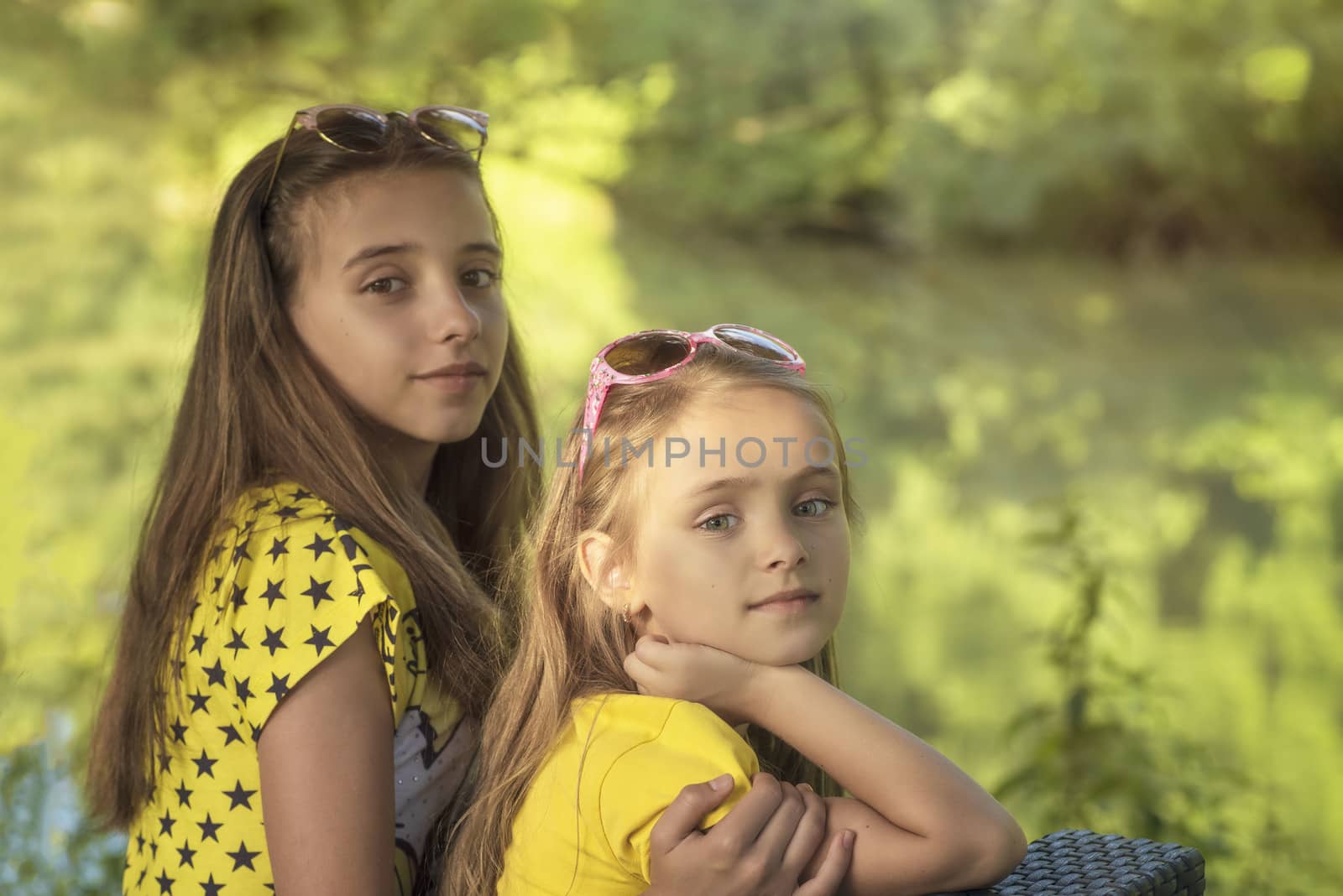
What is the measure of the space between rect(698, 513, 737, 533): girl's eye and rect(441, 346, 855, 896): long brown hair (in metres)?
0.07

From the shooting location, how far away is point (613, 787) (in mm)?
950

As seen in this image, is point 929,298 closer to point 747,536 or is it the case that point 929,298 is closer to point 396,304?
point 396,304

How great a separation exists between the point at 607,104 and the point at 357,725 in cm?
774

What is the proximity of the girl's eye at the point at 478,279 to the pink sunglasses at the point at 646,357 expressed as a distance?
0.26 metres

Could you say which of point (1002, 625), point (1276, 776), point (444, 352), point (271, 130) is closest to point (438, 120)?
point (444, 352)

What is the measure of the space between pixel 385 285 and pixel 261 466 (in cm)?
20

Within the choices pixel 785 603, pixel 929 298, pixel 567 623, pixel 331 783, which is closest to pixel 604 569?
pixel 567 623

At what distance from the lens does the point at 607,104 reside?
8.47 m

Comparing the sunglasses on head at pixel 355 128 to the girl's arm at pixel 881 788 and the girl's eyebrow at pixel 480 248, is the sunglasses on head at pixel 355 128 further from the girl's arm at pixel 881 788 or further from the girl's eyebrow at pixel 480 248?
the girl's arm at pixel 881 788

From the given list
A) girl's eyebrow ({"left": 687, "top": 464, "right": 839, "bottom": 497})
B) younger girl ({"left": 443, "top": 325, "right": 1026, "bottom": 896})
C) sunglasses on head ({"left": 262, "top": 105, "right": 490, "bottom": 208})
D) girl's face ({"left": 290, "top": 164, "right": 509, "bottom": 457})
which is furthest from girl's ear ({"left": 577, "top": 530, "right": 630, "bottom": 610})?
sunglasses on head ({"left": 262, "top": 105, "right": 490, "bottom": 208})

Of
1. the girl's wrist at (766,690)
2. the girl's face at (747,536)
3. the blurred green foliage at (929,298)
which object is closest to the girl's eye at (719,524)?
the girl's face at (747,536)

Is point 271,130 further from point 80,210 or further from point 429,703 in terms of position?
point 429,703

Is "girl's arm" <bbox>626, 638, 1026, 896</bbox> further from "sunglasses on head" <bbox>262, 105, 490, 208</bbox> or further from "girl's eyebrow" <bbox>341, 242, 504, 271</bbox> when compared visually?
"sunglasses on head" <bbox>262, 105, 490, 208</bbox>

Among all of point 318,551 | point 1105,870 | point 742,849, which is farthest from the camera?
point 318,551
